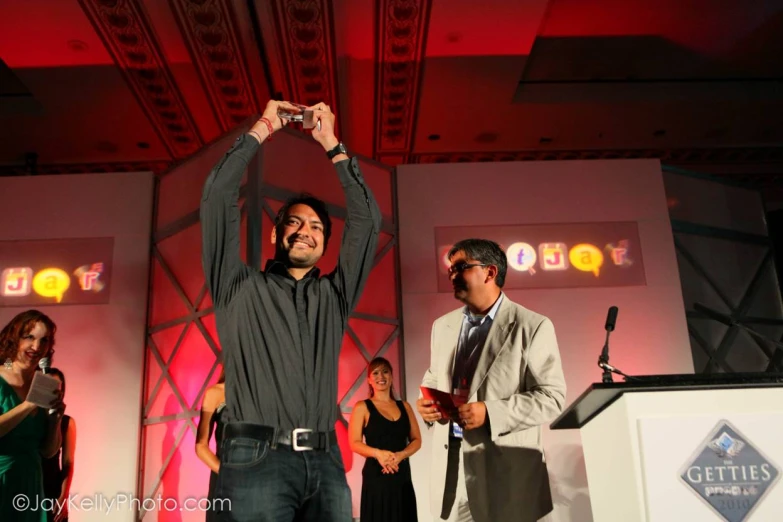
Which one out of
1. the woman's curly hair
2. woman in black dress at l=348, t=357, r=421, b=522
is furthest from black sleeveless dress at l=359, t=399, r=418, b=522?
the woman's curly hair

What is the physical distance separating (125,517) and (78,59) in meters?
4.10

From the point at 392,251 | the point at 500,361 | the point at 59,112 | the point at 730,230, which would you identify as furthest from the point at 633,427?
the point at 59,112

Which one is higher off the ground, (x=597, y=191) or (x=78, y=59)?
(x=78, y=59)

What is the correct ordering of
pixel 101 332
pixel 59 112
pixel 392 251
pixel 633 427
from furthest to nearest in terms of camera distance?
pixel 59 112 → pixel 392 251 → pixel 101 332 → pixel 633 427

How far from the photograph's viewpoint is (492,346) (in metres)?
2.58

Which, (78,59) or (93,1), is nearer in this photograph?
(93,1)

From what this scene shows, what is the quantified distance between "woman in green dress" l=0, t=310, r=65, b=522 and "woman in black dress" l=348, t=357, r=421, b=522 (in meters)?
1.67

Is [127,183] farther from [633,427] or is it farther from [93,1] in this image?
[633,427]

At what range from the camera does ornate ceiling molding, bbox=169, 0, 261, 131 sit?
19.7 ft

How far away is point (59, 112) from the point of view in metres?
7.24

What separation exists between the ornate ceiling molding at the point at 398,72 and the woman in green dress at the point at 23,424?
4.05 metres

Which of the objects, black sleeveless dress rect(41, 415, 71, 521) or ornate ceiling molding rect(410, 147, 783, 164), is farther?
ornate ceiling molding rect(410, 147, 783, 164)

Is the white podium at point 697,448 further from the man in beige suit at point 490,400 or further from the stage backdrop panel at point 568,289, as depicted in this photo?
the stage backdrop panel at point 568,289

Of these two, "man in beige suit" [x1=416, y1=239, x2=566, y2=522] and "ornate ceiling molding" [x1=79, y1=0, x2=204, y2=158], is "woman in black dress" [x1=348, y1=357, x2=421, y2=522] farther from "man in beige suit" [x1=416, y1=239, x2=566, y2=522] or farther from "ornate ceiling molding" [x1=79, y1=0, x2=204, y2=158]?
"ornate ceiling molding" [x1=79, y1=0, x2=204, y2=158]
